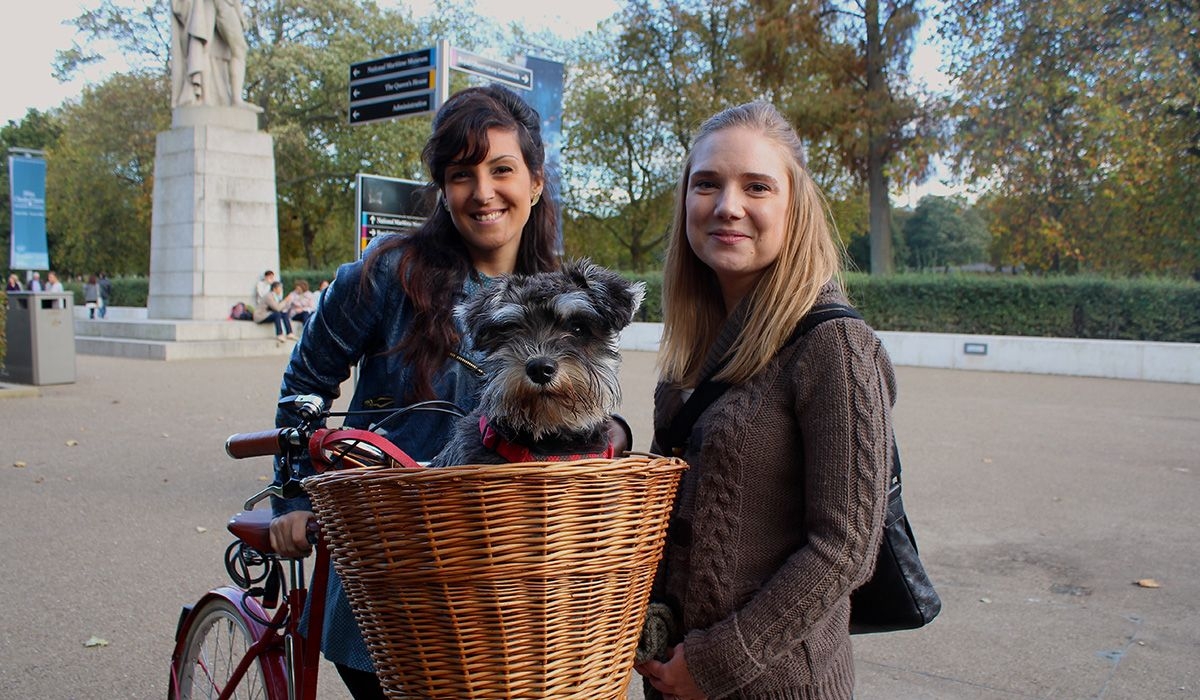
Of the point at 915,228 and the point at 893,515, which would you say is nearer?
the point at 893,515

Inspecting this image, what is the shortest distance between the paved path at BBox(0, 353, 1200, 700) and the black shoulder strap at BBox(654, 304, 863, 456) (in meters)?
2.79

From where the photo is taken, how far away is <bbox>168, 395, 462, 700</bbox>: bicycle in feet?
7.12

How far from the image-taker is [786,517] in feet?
6.62

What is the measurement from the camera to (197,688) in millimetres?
3260

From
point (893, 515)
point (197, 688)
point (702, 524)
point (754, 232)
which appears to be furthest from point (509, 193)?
point (197, 688)

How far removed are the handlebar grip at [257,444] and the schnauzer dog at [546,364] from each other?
1.18 feet

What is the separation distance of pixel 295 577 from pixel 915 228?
77.1 meters

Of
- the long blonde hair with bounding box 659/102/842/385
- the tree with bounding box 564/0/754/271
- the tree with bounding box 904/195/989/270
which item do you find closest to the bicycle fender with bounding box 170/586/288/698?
the long blonde hair with bounding box 659/102/842/385

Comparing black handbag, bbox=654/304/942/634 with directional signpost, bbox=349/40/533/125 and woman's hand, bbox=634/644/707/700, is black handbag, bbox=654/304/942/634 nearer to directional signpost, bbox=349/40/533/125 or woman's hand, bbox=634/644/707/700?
woman's hand, bbox=634/644/707/700

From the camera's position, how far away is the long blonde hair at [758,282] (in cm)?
205

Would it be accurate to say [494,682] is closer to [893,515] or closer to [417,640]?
[417,640]

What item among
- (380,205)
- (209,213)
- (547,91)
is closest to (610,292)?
(380,205)

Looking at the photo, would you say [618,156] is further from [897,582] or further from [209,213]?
[897,582]

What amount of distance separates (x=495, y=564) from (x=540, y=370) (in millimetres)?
639
